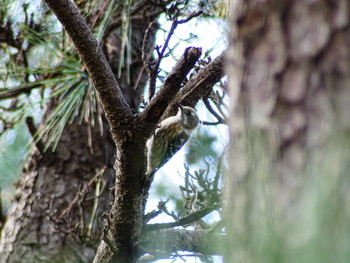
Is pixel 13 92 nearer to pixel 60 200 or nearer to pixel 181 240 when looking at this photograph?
pixel 60 200

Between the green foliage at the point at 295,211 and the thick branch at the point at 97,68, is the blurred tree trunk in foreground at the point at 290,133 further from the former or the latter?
the thick branch at the point at 97,68

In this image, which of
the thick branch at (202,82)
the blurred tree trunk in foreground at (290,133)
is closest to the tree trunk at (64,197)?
the thick branch at (202,82)

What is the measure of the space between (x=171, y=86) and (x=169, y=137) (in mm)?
1970

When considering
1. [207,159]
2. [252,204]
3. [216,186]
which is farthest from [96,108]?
[252,204]

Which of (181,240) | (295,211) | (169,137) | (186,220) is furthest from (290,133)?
(169,137)

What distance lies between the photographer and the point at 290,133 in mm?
614

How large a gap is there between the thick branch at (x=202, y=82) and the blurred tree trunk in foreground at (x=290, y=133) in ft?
4.38

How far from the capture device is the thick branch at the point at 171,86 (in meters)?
1.57

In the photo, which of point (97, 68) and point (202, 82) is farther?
point (202, 82)

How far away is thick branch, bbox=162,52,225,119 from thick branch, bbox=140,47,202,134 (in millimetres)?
443

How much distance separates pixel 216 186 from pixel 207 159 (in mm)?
610

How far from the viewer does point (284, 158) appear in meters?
0.61

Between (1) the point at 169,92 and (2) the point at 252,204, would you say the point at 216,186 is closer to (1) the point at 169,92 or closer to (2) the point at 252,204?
(1) the point at 169,92

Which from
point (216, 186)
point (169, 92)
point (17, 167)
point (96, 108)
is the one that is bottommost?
point (216, 186)
